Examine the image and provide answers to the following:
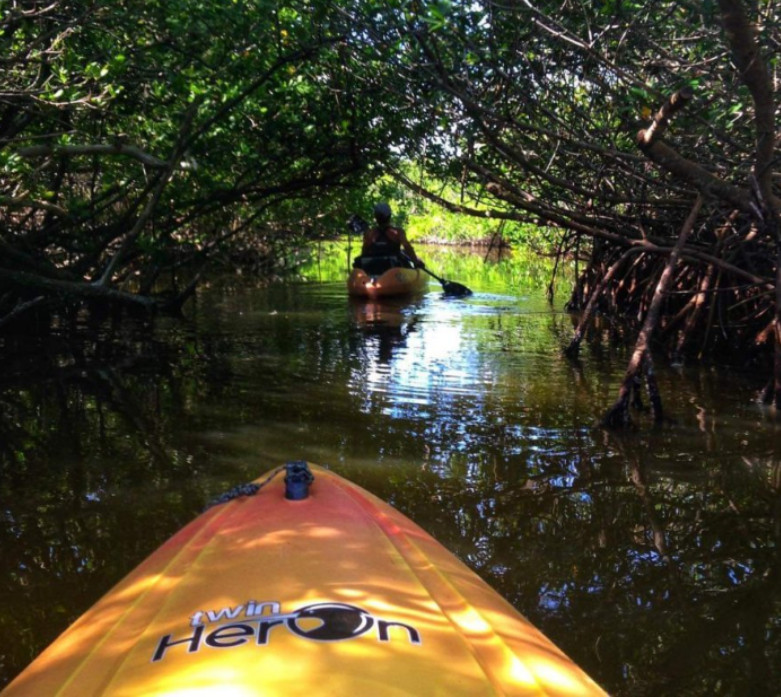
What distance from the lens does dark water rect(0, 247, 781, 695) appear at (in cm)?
269

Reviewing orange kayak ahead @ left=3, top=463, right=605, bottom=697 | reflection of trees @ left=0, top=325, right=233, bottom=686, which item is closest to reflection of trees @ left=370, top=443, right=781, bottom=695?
orange kayak ahead @ left=3, top=463, right=605, bottom=697

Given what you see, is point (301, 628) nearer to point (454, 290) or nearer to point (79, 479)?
point (79, 479)

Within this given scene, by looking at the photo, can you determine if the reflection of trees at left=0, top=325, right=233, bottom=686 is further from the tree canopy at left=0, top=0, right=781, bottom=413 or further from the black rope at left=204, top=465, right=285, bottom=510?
the tree canopy at left=0, top=0, right=781, bottom=413

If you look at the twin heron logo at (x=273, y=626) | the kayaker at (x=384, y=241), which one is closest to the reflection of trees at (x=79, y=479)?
the twin heron logo at (x=273, y=626)

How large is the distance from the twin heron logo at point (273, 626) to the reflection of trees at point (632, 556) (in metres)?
1.01

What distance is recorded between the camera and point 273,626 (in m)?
1.69

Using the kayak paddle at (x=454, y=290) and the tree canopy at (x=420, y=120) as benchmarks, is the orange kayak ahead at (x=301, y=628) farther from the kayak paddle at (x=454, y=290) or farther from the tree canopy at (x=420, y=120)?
the kayak paddle at (x=454, y=290)

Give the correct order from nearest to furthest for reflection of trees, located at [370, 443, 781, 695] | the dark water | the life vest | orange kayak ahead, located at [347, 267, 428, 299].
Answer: reflection of trees, located at [370, 443, 781, 695], the dark water, orange kayak ahead, located at [347, 267, 428, 299], the life vest

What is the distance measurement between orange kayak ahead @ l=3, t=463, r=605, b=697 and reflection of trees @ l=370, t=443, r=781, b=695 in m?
0.65

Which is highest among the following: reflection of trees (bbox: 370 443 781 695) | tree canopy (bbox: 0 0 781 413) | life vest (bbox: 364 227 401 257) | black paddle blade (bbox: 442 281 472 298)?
tree canopy (bbox: 0 0 781 413)

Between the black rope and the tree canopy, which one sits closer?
the black rope

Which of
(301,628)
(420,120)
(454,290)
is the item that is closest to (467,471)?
(301,628)

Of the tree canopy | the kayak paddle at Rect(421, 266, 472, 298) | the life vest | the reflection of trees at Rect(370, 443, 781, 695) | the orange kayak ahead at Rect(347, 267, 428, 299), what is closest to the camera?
the reflection of trees at Rect(370, 443, 781, 695)

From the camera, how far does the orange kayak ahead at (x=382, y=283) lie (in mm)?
11820
